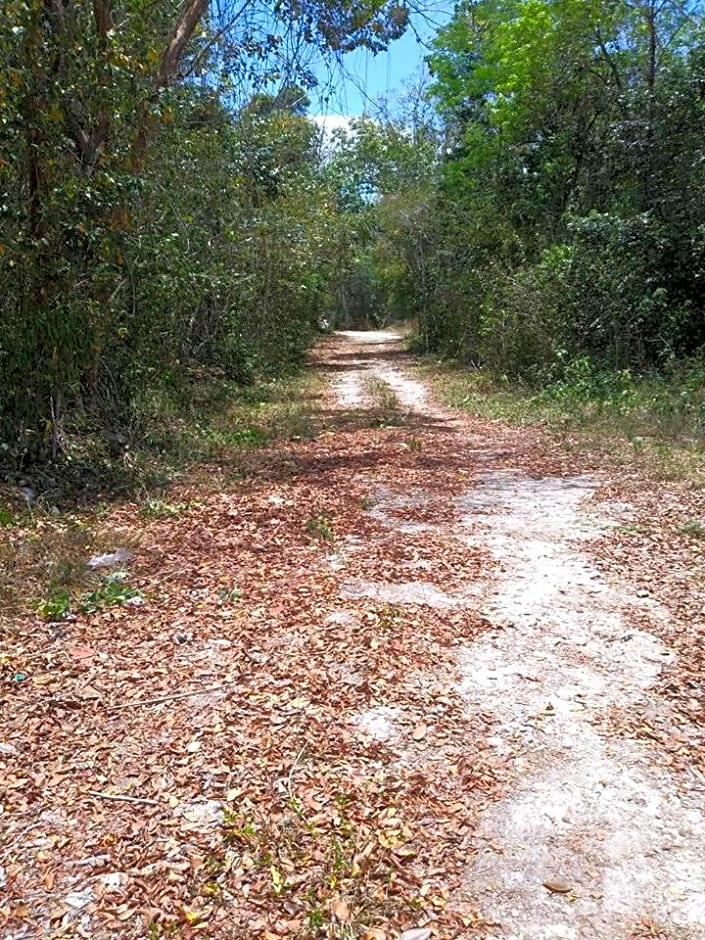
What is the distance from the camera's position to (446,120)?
21797mm

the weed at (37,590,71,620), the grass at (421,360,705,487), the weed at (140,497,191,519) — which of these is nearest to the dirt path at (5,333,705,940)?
the weed at (37,590,71,620)

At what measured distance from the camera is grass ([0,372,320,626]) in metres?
4.38

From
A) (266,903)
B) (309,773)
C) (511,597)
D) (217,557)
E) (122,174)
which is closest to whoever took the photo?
(266,903)

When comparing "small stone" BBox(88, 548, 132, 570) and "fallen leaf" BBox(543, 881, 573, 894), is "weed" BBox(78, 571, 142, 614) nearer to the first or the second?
"small stone" BBox(88, 548, 132, 570)

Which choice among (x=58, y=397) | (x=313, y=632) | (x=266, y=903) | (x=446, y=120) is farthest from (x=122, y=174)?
(x=446, y=120)

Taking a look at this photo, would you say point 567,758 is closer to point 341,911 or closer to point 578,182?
point 341,911

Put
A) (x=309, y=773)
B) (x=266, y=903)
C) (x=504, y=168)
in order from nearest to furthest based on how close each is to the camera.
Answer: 1. (x=266, y=903)
2. (x=309, y=773)
3. (x=504, y=168)

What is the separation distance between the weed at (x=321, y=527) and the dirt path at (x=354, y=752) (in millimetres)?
82

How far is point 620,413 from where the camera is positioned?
9.60 m

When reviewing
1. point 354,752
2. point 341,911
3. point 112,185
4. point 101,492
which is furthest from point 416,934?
point 112,185

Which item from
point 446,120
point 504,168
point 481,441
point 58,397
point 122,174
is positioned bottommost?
point 481,441

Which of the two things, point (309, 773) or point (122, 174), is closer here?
point (309, 773)

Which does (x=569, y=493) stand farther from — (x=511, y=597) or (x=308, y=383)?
(x=308, y=383)

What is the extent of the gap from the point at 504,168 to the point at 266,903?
1617cm
